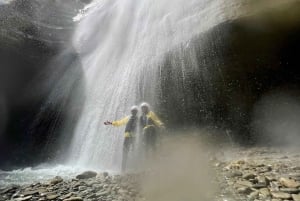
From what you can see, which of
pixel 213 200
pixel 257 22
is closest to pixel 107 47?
pixel 257 22

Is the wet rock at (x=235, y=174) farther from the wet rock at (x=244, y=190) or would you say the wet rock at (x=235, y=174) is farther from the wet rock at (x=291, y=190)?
the wet rock at (x=291, y=190)

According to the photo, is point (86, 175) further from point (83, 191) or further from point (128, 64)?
point (128, 64)

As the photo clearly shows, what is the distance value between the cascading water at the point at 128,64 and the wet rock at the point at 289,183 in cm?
857

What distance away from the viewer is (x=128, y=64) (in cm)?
1861

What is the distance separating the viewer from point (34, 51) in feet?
86.2

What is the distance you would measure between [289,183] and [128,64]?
12631 mm

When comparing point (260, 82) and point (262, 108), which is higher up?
point (260, 82)

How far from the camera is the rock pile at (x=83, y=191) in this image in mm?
8086

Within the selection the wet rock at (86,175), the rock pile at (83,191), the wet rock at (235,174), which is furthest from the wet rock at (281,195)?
the wet rock at (86,175)

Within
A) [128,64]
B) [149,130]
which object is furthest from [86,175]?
[128,64]

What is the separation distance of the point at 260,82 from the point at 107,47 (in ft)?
34.4

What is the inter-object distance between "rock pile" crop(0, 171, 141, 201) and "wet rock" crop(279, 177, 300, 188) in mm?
3355

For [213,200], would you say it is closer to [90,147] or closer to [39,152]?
[90,147]

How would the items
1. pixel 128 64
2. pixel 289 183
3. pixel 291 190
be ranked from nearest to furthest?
pixel 291 190, pixel 289 183, pixel 128 64
